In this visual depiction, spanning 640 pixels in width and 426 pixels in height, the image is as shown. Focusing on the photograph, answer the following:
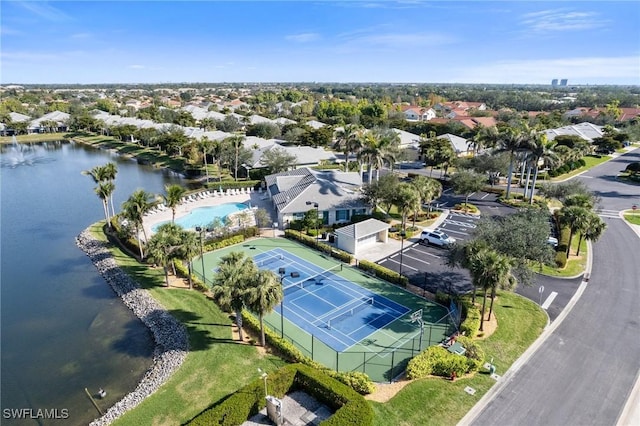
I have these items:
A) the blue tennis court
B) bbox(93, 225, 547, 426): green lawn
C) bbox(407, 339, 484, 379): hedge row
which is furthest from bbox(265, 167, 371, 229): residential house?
bbox(407, 339, 484, 379): hedge row

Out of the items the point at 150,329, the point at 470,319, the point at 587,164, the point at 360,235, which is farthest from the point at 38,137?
the point at 587,164

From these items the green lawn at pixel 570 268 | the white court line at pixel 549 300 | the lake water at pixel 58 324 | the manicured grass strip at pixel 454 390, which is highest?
the green lawn at pixel 570 268

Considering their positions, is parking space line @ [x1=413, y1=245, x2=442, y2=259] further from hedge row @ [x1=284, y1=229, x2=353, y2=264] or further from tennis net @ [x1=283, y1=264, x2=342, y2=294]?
tennis net @ [x1=283, y1=264, x2=342, y2=294]

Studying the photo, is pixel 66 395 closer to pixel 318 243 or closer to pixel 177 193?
pixel 177 193

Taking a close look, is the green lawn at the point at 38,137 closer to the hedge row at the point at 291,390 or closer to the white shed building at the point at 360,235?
the white shed building at the point at 360,235

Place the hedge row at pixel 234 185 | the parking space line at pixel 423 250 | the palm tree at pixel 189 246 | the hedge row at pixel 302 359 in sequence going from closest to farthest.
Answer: the hedge row at pixel 302 359 → the palm tree at pixel 189 246 → the parking space line at pixel 423 250 → the hedge row at pixel 234 185

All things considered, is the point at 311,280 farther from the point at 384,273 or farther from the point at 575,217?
the point at 575,217

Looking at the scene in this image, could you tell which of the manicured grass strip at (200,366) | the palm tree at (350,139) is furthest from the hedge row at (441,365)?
the palm tree at (350,139)

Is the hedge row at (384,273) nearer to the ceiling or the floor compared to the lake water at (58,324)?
nearer to the ceiling

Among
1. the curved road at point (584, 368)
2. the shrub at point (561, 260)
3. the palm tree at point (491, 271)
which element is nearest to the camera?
the curved road at point (584, 368)
